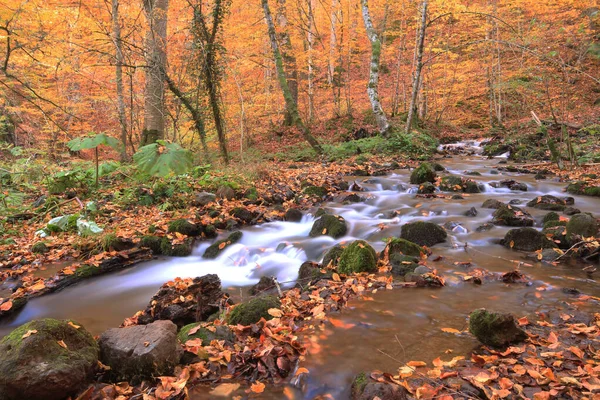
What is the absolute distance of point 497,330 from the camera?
274cm

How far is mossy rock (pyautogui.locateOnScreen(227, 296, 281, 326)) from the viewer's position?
329 centimetres

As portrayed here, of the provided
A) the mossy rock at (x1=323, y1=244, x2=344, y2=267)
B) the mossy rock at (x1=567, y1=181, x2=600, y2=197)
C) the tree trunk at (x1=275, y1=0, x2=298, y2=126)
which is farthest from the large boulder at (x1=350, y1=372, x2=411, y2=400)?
the tree trunk at (x1=275, y1=0, x2=298, y2=126)

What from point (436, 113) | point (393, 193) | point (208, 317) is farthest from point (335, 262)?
point (436, 113)

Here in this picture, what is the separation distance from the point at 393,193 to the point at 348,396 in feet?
23.4

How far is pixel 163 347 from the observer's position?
2.55m

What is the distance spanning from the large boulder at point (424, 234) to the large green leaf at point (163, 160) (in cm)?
382

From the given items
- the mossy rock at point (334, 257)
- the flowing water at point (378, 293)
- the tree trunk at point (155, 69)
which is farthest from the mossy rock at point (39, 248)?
the tree trunk at point (155, 69)

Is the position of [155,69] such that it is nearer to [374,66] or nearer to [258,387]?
[374,66]

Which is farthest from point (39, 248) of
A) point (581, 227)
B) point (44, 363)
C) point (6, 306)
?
point (581, 227)

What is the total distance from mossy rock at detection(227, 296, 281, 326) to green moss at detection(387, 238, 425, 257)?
214 centimetres

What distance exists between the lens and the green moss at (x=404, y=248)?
4.95 metres

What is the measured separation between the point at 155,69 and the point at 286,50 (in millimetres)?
10260

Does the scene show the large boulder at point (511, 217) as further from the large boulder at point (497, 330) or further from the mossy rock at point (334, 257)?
the large boulder at point (497, 330)

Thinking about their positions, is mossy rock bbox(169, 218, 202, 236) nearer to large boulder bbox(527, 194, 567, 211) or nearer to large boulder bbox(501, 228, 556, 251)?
large boulder bbox(501, 228, 556, 251)
